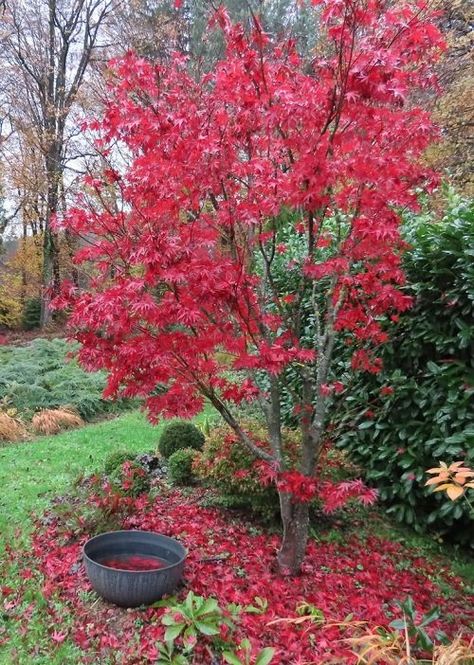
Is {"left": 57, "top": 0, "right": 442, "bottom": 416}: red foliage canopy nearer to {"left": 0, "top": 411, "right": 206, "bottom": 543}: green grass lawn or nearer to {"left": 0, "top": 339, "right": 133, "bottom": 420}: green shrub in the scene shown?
{"left": 0, "top": 411, "right": 206, "bottom": 543}: green grass lawn

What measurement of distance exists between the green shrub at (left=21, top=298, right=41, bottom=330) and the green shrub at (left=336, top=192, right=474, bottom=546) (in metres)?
15.9

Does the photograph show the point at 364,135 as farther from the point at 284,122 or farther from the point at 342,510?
the point at 342,510

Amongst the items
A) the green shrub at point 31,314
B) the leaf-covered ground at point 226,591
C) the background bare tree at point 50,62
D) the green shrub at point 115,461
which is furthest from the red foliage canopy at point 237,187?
the green shrub at point 31,314

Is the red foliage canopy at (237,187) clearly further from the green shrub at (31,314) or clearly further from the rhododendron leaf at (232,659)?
the green shrub at (31,314)

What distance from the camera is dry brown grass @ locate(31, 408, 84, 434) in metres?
7.68

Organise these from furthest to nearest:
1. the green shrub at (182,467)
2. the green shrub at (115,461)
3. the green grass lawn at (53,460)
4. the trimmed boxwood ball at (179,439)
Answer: the trimmed boxwood ball at (179,439), the green shrub at (115,461), the green shrub at (182,467), the green grass lawn at (53,460)

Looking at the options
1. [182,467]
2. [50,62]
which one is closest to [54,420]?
[182,467]

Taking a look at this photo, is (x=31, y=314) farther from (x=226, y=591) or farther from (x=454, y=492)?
(x=454, y=492)

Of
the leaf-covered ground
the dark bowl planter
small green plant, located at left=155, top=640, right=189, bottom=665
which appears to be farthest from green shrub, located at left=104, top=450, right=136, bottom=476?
small green plant, located at left=155, top=640, right=189, bottom=665

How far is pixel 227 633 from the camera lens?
2.78 metres

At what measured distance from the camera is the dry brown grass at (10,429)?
23.7 feet

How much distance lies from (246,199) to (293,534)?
215 cm

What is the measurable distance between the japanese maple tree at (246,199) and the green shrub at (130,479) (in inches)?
49.1

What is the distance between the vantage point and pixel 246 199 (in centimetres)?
319
